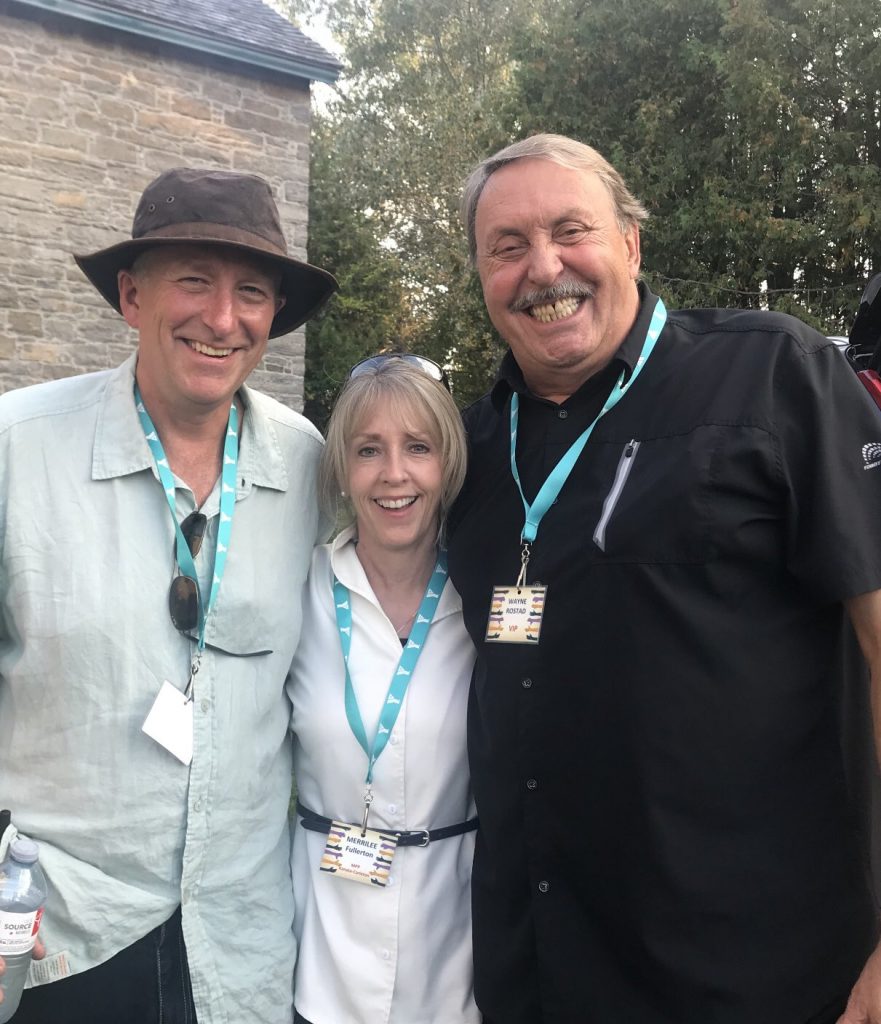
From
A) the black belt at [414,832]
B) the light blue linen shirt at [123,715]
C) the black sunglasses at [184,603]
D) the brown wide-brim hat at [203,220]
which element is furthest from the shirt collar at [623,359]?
the black belt at [414,832]

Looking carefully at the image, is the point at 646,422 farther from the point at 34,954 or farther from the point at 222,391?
the point at 34,954

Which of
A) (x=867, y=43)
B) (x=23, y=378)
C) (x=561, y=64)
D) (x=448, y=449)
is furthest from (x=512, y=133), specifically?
(x=448, y=449)

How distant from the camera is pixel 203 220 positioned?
2.40m

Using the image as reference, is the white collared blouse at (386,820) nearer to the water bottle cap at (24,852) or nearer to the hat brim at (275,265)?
the water bottle cap at (24,852)

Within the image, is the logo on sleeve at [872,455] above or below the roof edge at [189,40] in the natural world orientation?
below

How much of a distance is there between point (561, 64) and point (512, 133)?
4.48 ft

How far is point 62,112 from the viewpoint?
11.0 meters

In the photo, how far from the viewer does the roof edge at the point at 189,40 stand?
35.1 ft

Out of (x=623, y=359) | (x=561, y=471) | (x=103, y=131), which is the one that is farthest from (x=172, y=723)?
(x=103, y=131)

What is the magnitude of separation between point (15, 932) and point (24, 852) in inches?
6.3

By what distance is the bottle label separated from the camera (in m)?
1.87

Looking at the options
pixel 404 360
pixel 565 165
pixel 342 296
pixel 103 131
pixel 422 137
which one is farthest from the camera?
pixel 422 137

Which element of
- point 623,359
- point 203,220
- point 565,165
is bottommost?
point 623,359

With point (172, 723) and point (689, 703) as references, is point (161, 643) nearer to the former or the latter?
point (172, 723)
